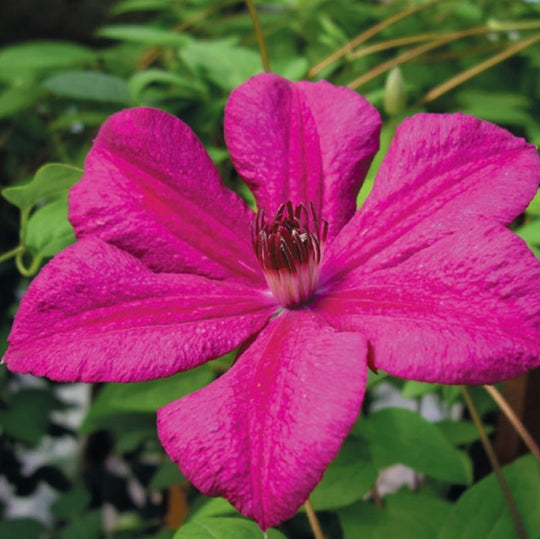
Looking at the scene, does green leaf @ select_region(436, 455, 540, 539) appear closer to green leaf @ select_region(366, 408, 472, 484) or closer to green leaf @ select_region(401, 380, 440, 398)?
green leaf @ select_region(366, 408, 472, 484)

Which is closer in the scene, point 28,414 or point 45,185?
point 45,185

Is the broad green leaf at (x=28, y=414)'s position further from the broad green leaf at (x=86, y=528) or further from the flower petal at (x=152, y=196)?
the flower petal at (x=152, y=196)

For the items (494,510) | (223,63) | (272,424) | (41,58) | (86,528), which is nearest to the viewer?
(272,424)

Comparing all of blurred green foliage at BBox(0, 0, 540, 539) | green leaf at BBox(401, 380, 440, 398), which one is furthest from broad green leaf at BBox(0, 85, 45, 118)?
green leaf at BBox(401, 380, 440, 398)

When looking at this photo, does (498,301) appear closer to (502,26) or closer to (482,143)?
(482,143)

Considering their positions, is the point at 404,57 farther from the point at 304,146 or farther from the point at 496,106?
the point at 304,146

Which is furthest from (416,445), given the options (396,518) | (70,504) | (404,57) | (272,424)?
(70,504)
